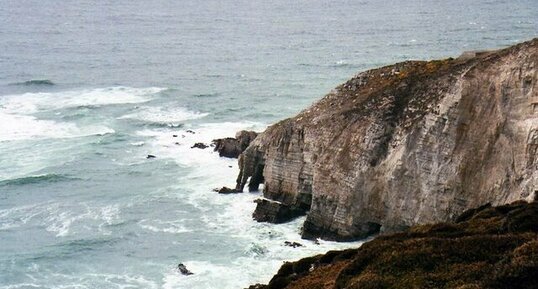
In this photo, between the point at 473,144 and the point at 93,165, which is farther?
the point at 93,165

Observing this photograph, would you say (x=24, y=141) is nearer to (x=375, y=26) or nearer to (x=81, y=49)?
(x=81, y=49)

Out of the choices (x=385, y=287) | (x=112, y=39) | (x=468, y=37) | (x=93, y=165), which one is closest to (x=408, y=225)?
(x=385, y=287)

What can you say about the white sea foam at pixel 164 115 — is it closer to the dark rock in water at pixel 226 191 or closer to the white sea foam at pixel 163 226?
the dark rock in water at pixel 226 191

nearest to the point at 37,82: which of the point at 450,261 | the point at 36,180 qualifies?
the point at 36,180

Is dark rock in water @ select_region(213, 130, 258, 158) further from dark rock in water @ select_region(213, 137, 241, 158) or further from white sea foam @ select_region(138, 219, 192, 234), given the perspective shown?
white sea foam @ select_region(138, 219, 192, 234)

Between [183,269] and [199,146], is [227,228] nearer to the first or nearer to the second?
[183,269]

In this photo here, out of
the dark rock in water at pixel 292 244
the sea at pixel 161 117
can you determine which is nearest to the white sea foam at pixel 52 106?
the sea at pixel 161 117

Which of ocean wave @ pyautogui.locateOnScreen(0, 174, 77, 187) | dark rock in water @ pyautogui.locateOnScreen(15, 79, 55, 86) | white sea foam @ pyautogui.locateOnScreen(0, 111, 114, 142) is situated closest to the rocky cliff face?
ocean wave @ pyautogui.locateOnScreen(0, 174, 77, 187)

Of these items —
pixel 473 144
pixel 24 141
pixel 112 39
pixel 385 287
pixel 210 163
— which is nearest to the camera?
pixel 385 287
